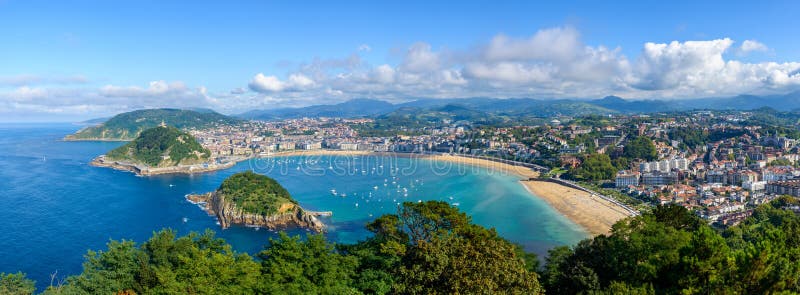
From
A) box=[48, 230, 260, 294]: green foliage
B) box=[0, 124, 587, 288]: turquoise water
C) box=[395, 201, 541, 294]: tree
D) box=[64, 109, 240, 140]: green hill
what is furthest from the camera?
box=[64, 109, 240, 140]: green hill

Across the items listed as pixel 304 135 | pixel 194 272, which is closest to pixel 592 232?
pixel 194 272

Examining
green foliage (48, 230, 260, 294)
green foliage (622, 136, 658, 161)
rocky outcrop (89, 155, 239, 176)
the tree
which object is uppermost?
the tree

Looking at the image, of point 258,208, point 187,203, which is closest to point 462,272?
point 258,208

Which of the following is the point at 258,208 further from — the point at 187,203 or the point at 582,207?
the point at 582,207

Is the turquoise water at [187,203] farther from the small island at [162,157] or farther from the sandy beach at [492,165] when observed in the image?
the small island at [162,157]

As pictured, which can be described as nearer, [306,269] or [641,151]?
[306,269]

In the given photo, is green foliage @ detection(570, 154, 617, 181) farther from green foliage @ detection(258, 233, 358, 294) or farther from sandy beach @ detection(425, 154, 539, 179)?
green foliage @ detection(258, 233, 358, 294)

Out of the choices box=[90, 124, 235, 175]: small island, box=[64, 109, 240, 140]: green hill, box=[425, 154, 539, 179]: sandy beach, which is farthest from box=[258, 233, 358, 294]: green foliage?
box=[64, 109, 240, 140]: green hill
